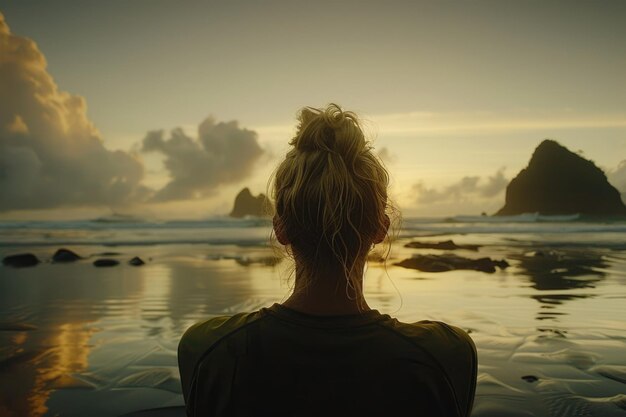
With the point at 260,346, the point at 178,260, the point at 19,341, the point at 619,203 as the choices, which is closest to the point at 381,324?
the point at 260,346

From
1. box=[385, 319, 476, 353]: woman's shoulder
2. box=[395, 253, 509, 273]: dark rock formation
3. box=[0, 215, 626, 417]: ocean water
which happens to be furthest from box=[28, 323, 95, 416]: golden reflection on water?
box=[395, 253, 509, 273]: dark rock formation

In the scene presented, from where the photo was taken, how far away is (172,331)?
6.80 metres

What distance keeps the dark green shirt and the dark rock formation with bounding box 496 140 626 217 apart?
56742mm

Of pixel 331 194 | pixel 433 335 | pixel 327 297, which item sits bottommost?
pixel 433 335

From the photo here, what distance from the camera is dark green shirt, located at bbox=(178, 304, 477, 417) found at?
1560mm

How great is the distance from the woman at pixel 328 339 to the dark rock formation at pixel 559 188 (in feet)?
186

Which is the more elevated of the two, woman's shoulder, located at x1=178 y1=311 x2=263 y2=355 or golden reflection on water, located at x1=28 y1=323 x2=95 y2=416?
woman's shoulder, located at x1=178 y1=311 x2=263 y2=355

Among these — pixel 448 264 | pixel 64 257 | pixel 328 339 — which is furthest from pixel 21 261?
pixel 328 339

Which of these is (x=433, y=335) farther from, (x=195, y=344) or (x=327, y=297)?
(x=195, y=344)

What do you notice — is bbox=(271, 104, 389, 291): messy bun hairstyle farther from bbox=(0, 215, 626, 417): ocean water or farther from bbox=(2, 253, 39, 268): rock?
bbox=(2, 253, 39, 268): rock

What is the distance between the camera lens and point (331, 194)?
161 cm

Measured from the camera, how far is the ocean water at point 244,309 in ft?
14.5

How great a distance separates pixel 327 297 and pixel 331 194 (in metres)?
0.33

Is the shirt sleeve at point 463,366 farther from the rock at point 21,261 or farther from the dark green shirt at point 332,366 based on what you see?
the rock at point 21,261
